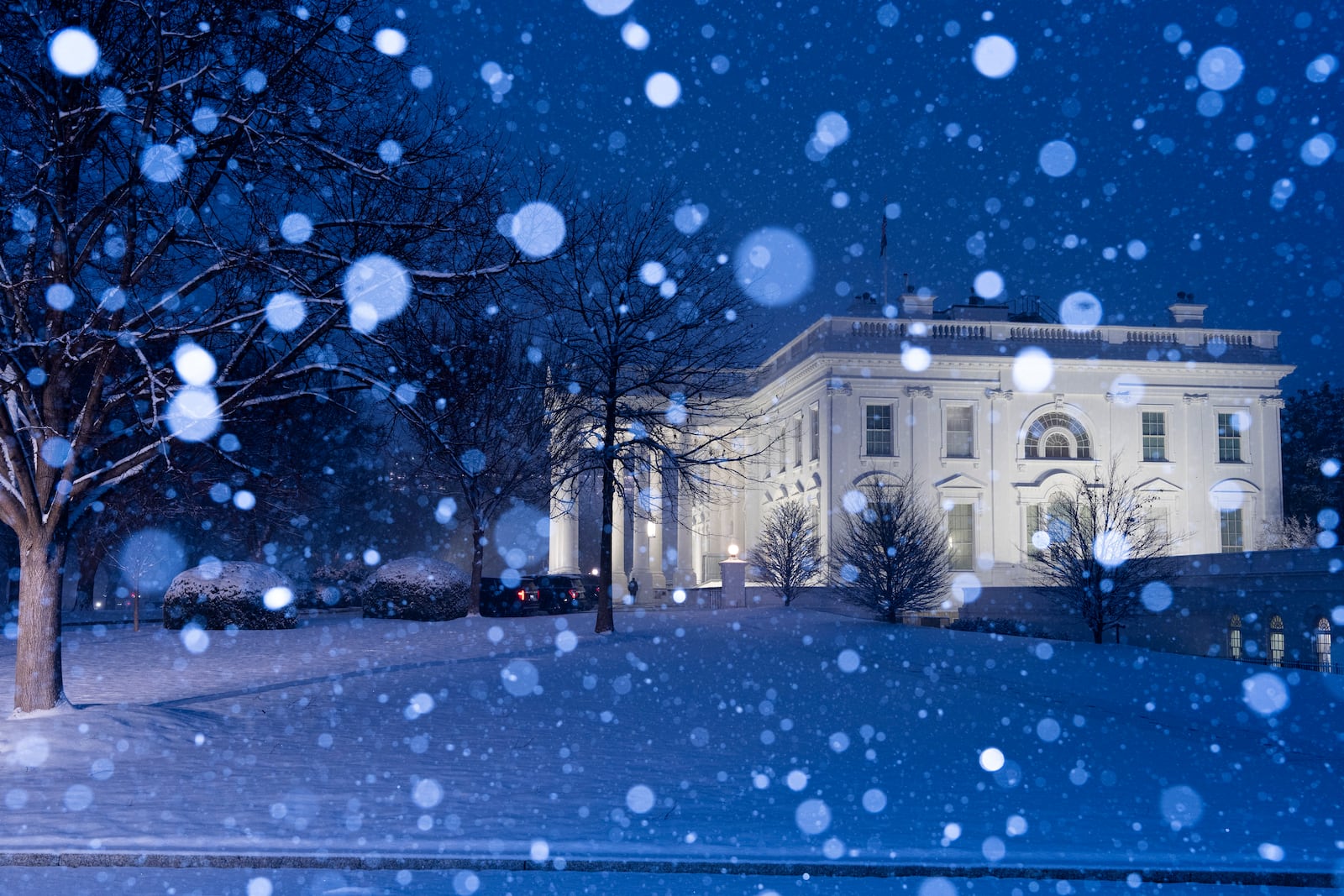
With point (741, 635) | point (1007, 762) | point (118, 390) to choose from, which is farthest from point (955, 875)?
point (741, 635)

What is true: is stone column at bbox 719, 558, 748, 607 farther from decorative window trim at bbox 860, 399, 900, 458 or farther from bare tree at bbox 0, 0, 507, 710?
bare tree at bbox 0, 0, 507, 710

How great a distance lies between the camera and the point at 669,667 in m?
16.7

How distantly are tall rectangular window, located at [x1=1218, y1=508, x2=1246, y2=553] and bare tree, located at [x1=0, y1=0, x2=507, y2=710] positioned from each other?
4272 centimetres

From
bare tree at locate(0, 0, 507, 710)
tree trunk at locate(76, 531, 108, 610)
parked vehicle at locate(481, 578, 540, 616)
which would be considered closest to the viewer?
bare tree at locate(0, 0, 507, 710)

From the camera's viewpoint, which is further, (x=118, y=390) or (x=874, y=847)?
(x=118, y=390)

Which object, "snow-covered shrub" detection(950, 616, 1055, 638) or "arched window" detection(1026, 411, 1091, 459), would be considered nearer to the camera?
"snow-covered shrub" detection(950, 616, 1055, 638)

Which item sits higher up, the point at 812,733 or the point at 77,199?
the point at 77,199

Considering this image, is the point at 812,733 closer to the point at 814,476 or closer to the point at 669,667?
the point at 669,667

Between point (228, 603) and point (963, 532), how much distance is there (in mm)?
29773

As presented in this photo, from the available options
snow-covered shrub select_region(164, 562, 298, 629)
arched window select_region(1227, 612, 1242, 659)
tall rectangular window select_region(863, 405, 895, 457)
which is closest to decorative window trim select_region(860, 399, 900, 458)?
tall rectangular window select_region(863, 405, 895, 457)

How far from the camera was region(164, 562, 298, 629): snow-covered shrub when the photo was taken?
79.6 feet

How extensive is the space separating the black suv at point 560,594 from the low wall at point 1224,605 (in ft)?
42.4

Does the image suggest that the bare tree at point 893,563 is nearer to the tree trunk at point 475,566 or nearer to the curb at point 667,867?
the tree trunk at point 475,566

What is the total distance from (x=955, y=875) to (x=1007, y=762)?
140 inches
